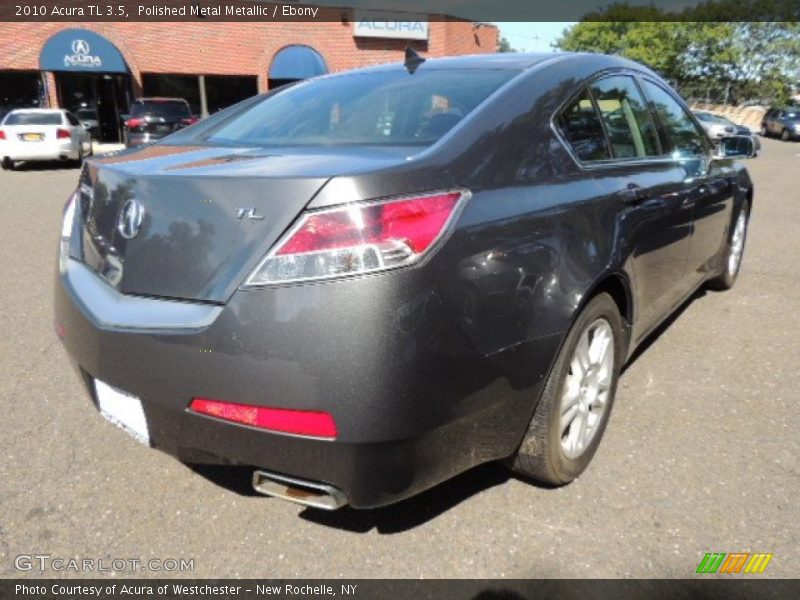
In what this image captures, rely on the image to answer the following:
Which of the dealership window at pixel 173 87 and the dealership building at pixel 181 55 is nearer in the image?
the dealership building at pixel 181 55

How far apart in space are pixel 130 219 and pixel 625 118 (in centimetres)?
219

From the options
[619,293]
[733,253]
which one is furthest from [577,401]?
[733,253]

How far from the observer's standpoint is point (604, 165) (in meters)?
2.50

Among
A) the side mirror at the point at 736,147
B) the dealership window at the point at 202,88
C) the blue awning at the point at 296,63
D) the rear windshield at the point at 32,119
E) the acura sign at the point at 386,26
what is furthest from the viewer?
the acura sign at the point at 386,26

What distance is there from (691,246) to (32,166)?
1653 centimetres

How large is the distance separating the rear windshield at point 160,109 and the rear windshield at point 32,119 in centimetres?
243

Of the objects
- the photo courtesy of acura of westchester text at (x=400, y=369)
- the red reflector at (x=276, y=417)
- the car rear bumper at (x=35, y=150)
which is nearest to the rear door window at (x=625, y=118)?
the photo courtesy of acura of westchester text at (x=400, y=369)

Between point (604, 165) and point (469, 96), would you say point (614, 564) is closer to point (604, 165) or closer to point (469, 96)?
point (604, 165)

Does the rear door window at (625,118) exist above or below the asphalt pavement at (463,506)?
above

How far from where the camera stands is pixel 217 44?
24.9 m

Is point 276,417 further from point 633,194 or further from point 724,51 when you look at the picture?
point 724,51

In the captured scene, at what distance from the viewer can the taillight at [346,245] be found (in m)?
1.63

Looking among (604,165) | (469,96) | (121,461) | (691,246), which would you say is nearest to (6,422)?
(121,461)

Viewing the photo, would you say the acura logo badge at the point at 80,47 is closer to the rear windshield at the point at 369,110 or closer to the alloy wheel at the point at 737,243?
the rear windshield at the point at 369,110
